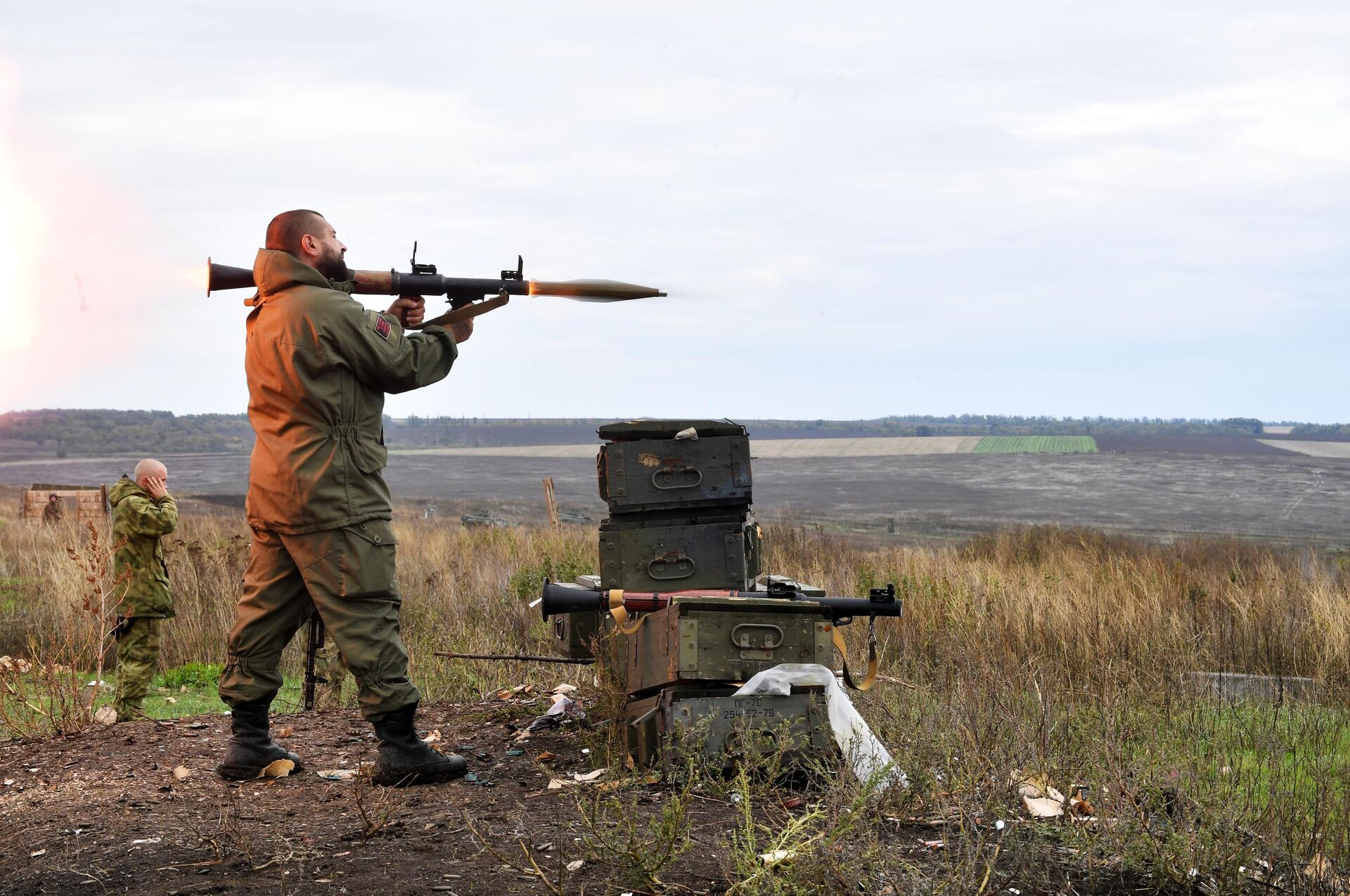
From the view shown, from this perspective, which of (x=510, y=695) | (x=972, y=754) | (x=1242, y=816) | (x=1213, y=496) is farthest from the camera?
(x=1213, y=496)

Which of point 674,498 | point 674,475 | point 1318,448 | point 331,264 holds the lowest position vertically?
point 1318,448

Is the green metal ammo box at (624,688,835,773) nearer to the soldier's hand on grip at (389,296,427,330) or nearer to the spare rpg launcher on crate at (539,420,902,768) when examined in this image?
the spare rpg launcher on crate at (539,420,902,768)

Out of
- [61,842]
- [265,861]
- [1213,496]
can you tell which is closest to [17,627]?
[61,842]

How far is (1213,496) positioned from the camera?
38.0 metres

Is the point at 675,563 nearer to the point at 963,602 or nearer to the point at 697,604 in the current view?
the point at 697,604

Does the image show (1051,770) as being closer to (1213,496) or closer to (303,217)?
(303,217)

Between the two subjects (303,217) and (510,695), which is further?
(510,695)

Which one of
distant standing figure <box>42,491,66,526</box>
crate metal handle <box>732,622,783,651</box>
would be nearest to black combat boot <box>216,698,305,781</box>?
crate metal handle <box>732,622,783,651</box>

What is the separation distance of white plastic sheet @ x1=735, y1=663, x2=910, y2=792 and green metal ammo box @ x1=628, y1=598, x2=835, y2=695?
0.08m

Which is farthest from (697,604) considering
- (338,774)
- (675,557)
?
(675,557)

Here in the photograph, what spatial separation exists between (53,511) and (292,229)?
53.5ft

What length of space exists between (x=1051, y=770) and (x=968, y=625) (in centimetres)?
446

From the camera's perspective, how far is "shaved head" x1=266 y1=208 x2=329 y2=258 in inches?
207

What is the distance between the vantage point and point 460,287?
5.68m
